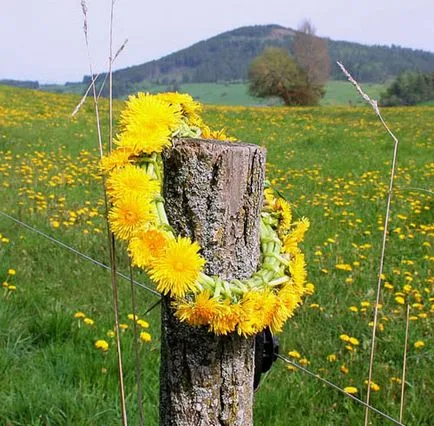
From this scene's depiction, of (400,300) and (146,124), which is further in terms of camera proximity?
(400,300)

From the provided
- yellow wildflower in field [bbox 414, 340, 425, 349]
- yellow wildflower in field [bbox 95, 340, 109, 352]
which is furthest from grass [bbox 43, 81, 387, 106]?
yellow wildflower in field [bbox 95, 340, 109, 352]

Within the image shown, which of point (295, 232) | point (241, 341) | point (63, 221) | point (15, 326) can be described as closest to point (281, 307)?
point (241, 341)

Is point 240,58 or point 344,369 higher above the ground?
point 240,58

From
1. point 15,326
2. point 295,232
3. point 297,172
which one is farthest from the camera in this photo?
point 297,172

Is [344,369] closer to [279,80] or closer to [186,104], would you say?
[186,104]

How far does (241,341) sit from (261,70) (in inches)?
1905

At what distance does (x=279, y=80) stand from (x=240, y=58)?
272 ft

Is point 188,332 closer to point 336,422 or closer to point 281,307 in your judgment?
point 281,307

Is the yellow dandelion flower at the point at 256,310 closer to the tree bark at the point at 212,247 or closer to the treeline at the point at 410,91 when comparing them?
the tree bark at the point at 212,247

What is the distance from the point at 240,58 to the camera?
421 ft

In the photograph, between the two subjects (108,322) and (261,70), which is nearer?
(108,322)

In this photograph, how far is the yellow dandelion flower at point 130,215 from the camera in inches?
54.2

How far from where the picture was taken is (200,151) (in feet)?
4.52

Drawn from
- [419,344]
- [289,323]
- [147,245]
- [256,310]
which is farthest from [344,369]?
[147,245]
